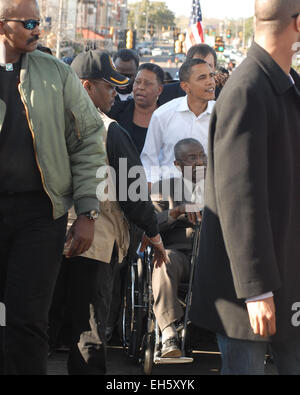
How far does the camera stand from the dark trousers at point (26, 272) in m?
3.52

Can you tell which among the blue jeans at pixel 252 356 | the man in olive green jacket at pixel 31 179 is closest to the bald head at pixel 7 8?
the man in olive green jacket at pixel 31 179

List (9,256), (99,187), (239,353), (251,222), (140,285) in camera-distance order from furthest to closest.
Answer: (140,285) → (99,187) → (9,256) → (239,353) → (251,222)

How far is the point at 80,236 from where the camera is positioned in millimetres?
3746

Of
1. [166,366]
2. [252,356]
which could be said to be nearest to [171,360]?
[166,366]

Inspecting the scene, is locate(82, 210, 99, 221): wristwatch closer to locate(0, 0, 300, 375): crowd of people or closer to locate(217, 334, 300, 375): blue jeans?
locate(0, 0, 300, 375): crowd of people

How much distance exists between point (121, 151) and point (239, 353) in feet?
5.53

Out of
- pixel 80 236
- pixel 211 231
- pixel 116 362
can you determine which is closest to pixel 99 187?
pixel 80 236

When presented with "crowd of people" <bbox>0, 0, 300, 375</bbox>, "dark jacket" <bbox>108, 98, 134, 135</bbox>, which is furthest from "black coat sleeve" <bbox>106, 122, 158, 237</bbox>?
"dark jacket" <bbox>108, 98, 134, 135</bbox>

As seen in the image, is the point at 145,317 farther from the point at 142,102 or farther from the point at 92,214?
the point at 142,102

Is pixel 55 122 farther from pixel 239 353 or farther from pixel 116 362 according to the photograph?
pixel 116 362

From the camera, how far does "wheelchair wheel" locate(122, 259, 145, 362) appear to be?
554cm

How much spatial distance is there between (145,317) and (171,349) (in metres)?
0.47

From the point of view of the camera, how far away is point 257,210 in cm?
274

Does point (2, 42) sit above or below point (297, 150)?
above
